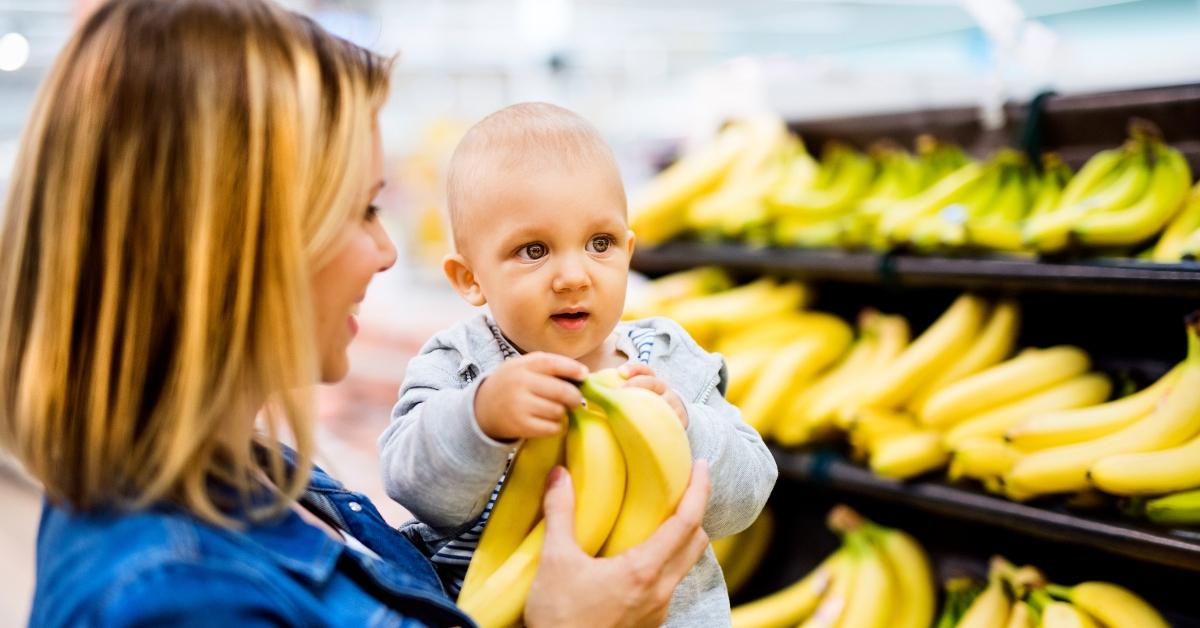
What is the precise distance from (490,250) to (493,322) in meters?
0.17

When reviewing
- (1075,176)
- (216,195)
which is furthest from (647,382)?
(1075,176)

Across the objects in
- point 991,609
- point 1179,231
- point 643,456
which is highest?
point 1179,231

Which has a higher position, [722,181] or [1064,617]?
[722,181]

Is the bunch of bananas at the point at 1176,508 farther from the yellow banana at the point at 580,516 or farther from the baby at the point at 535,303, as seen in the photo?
the yellow banana at the point at 580,516

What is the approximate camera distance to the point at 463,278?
4.12 ft

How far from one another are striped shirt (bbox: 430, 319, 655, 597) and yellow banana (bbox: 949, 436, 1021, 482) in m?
1.10

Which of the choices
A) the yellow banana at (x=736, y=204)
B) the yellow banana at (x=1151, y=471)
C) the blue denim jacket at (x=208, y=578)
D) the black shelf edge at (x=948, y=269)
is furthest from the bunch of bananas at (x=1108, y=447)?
the blue denim jacket at (x=208, y=578)

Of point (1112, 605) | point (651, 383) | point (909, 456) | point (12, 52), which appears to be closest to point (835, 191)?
point (909, 456)

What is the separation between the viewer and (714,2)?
892 centimetres

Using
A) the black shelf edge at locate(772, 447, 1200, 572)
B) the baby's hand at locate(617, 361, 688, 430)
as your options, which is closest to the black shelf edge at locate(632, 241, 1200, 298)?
the black shelf edge at locate(772, 447, 1200, 572)

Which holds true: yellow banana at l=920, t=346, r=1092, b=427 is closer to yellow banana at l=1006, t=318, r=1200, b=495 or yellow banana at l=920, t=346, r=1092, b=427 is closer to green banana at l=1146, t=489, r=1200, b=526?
yellow banana at l=1006, t=318, r=1200, b=495

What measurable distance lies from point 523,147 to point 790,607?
1589 millimetres

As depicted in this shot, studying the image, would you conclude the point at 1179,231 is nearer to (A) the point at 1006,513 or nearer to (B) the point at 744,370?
(A) the point at 1006,513

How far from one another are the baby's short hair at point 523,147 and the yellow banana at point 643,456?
266 millimetres
